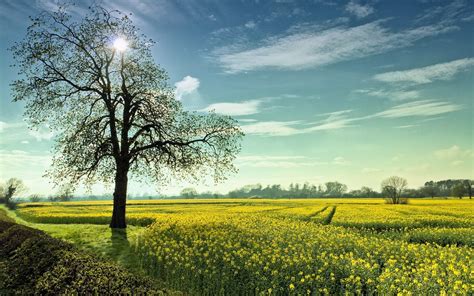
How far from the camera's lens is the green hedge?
10.2 m

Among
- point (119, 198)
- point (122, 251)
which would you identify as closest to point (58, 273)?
point (122, 251)

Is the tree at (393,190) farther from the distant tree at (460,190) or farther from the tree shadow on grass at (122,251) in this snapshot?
the tree shadow on grass at (122,251)

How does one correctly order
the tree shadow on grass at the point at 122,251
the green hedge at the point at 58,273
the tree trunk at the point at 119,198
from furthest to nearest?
the tree trunk at the point at 119,198 < the tree shadow on grass at the point at 122,251 < the green hedge at the point at 58,273

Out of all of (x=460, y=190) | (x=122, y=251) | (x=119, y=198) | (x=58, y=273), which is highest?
(x=460, y=190)

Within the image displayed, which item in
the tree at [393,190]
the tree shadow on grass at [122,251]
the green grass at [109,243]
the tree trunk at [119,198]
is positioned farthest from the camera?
the tree at [393,190]

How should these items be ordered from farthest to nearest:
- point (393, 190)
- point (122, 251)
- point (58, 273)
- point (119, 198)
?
point (393, 190) < point (119, 198) < point (122, 251) < point (58, 273)

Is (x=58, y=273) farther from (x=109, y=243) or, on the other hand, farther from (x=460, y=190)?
(x=460, y=190)

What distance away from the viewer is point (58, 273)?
1254 cm

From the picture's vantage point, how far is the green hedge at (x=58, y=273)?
10.2 metres

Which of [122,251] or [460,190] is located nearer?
[122,251]

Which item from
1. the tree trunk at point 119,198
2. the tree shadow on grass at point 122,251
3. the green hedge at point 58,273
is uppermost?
the tree trunk at point 119,198

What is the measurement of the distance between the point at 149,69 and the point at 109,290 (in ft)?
76.3

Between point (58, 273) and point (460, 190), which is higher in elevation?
point (460, 190)

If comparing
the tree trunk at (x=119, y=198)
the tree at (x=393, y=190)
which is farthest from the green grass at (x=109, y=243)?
the tree at (x=393, y=190)
